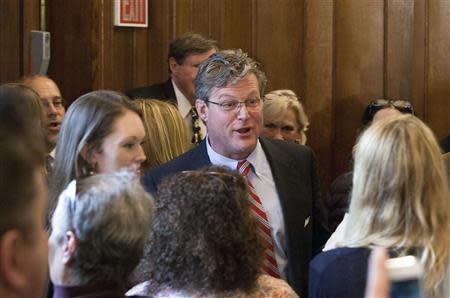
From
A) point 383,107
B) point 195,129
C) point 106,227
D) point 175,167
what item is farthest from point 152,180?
point 383,107

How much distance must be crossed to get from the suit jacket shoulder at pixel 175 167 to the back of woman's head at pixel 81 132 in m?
0.33

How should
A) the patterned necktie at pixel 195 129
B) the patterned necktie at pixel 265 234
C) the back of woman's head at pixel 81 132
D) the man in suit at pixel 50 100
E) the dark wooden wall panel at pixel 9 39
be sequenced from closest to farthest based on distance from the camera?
the back of woman's head at pixel 81 132 → the patterned necktie at pixel 265 234 → the man in suit at pixel 50 100 → the dark wooden wall panel at pixel 9 39 → the patterned necktie at pixel 195 129

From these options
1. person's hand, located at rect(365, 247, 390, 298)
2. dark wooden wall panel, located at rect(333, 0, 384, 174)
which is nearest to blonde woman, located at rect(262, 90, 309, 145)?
dark wooden wall panel, located at rect(333, 0, 384, 174)

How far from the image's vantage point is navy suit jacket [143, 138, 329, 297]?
3.37 metres

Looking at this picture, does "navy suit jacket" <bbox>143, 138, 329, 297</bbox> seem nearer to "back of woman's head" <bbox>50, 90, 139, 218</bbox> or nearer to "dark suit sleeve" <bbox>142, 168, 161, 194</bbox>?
"dark suit sleeve" <bbox>142, 168, 161, 194</bbox>

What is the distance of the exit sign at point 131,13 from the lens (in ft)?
17.7

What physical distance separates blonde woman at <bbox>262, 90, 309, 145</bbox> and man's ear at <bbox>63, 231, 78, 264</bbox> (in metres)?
3.09

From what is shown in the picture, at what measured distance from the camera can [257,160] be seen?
11.5ft

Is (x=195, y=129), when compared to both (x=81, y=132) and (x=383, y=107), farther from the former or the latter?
A: (x=81, y=132)

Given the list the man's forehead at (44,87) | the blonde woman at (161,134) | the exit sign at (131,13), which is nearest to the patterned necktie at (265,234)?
the blonde woman at (161,134)

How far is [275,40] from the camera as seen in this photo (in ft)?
19.3

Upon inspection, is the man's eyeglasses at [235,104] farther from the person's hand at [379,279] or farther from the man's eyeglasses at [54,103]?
the person's hand at [379,279]

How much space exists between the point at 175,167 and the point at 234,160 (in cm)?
22

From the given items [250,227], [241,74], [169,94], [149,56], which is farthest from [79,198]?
[149,56]
